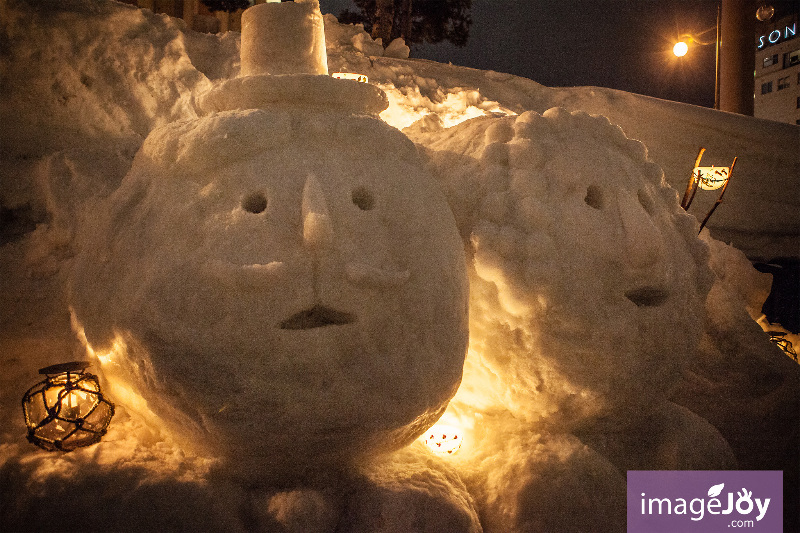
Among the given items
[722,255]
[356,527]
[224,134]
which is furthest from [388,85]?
[356,527]

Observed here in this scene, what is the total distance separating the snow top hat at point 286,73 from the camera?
8.50 ft

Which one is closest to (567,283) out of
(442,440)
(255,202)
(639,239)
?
(639,239)

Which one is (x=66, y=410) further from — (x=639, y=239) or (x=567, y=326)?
(x=639, y=239)

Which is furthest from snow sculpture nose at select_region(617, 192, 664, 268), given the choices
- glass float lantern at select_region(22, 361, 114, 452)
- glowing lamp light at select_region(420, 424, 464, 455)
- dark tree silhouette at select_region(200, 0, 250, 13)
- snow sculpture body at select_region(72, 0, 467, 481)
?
dark tree silhouette at select_region(200, 0, 250, 13)

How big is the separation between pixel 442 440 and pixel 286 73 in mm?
2106

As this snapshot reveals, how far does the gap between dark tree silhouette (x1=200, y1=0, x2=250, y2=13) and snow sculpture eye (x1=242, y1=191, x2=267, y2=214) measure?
5.13m

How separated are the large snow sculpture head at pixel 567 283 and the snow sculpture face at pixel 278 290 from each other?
1.06 ft

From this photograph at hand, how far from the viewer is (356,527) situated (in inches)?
87.7

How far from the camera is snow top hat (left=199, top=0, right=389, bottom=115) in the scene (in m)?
2.59

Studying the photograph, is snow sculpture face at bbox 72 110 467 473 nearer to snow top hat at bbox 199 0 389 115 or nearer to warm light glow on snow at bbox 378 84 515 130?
snow top hat at bbox 199 0 389 115

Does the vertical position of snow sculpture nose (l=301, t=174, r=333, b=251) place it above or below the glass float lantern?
above

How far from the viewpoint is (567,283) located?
2674 millimetres

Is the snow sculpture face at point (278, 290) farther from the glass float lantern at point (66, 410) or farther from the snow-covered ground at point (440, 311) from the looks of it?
the glass float lantern at point (66, 410)

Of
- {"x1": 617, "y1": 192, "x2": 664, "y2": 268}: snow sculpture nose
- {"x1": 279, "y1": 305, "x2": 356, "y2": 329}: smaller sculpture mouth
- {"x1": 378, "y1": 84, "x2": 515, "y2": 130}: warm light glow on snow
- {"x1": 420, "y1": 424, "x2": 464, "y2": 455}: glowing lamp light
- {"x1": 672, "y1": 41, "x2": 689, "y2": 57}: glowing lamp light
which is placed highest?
{"x1": 672, "y1": 41, "x2": 689, "y2": 57}: glowing lamp light
